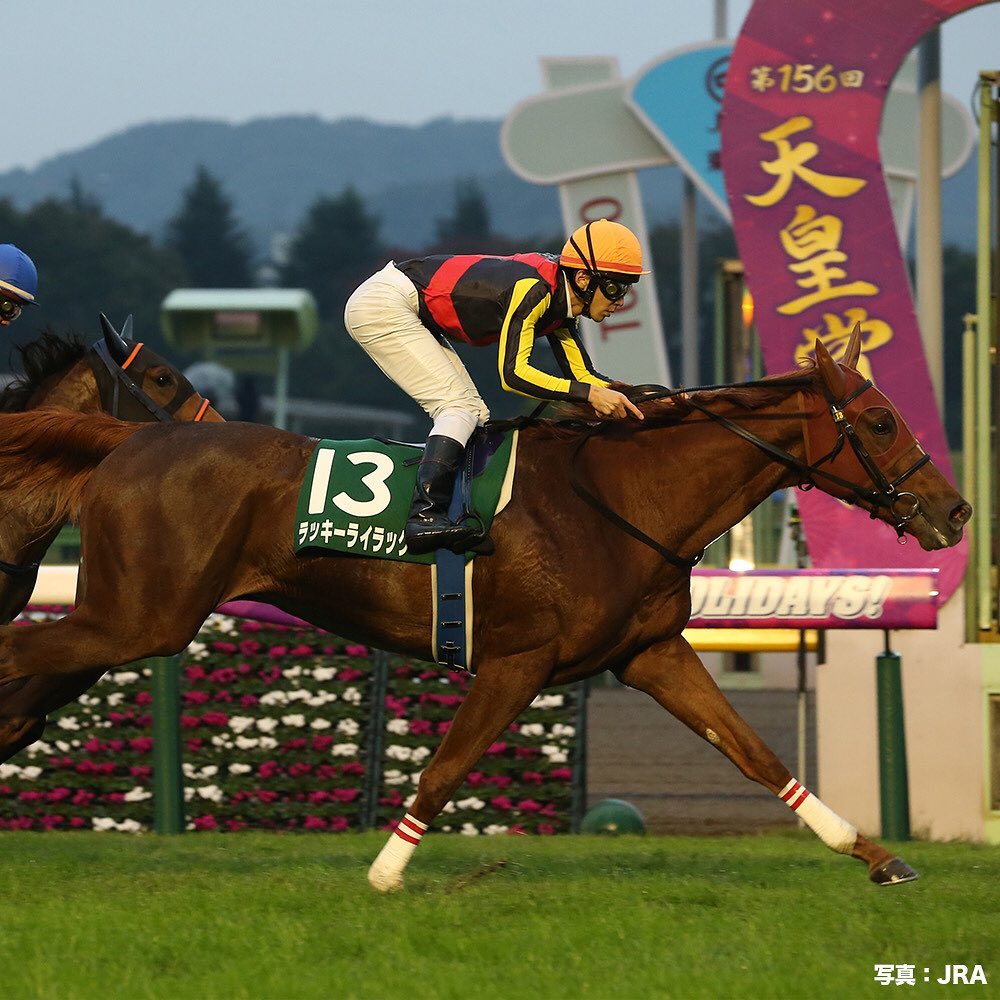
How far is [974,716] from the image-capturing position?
28.0ft

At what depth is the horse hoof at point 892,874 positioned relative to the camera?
207 inches

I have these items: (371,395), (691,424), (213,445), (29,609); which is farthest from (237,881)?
(371,395)

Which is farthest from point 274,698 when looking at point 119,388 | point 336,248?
point 336,248

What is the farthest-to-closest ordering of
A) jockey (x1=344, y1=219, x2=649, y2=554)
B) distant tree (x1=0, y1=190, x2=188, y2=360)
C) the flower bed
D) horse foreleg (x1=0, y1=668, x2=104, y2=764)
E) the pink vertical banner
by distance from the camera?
distant tree (x1=0, y1=190, x2=188, y2=360)
the pink vertical banner
the flower bed
horse foreleg (x1=0, y1=668, x2=104, y2=764)
jockey (x1=344, y1=219, x2=649, y2=554)

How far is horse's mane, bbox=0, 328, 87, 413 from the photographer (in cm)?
632

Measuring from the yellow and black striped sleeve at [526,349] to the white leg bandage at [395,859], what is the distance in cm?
133

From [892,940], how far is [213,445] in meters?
2.49

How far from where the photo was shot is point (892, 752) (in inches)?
299

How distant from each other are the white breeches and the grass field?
1.48m

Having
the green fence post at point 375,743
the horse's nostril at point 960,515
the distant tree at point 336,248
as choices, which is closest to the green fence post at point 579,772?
the green fence post at point 375,743

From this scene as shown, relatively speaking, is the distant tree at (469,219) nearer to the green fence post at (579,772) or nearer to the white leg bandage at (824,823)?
the green fence post at (579,772)

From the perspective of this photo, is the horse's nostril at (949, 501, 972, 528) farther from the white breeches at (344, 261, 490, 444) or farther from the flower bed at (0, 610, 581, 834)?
the flower bed at (0, 610, 581, 834)

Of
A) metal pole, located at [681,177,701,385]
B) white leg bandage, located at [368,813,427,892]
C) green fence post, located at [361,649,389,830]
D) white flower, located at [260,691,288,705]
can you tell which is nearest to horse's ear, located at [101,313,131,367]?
white leg bandage, located at [368,813,427,892]

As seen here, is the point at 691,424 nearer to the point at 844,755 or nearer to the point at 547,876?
the point at 547,876
